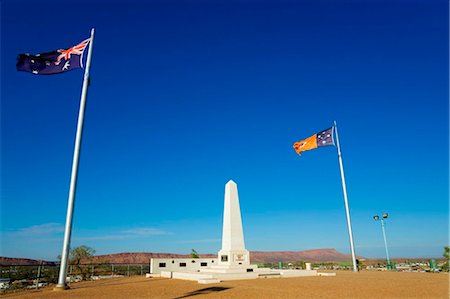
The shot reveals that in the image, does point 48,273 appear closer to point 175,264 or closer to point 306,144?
point 175,264

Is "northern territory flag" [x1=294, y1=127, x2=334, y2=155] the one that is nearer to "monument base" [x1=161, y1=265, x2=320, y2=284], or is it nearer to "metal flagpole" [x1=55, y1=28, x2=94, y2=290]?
"monument base" [x1=161, y1=265, x2=320, y2=284]

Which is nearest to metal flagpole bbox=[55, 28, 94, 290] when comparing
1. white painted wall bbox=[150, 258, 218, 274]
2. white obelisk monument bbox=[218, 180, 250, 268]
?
white obelisk monument bbox=[218, 180, 250, 268]

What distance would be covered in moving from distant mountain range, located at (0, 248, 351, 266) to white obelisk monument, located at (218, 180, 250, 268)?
3841 centimetres

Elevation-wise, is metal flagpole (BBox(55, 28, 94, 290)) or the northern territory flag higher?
the northern territory flag

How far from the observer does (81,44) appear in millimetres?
15266

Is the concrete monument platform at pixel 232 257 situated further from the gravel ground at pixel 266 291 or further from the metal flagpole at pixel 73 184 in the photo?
the metal flagpole at pixel 73 184

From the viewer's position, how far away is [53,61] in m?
14.6

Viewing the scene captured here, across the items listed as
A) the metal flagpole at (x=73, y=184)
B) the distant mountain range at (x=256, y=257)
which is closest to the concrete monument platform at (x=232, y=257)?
the metal flagpole at (x=73, y=184)

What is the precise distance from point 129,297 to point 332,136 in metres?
20.3

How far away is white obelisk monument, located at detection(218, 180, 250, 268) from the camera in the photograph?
2298 cm

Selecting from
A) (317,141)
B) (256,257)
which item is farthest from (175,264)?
(256,257)

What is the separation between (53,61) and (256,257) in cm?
12724

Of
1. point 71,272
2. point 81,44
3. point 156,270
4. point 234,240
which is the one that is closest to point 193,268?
point 156,270

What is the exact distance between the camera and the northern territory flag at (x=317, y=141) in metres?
25.6
